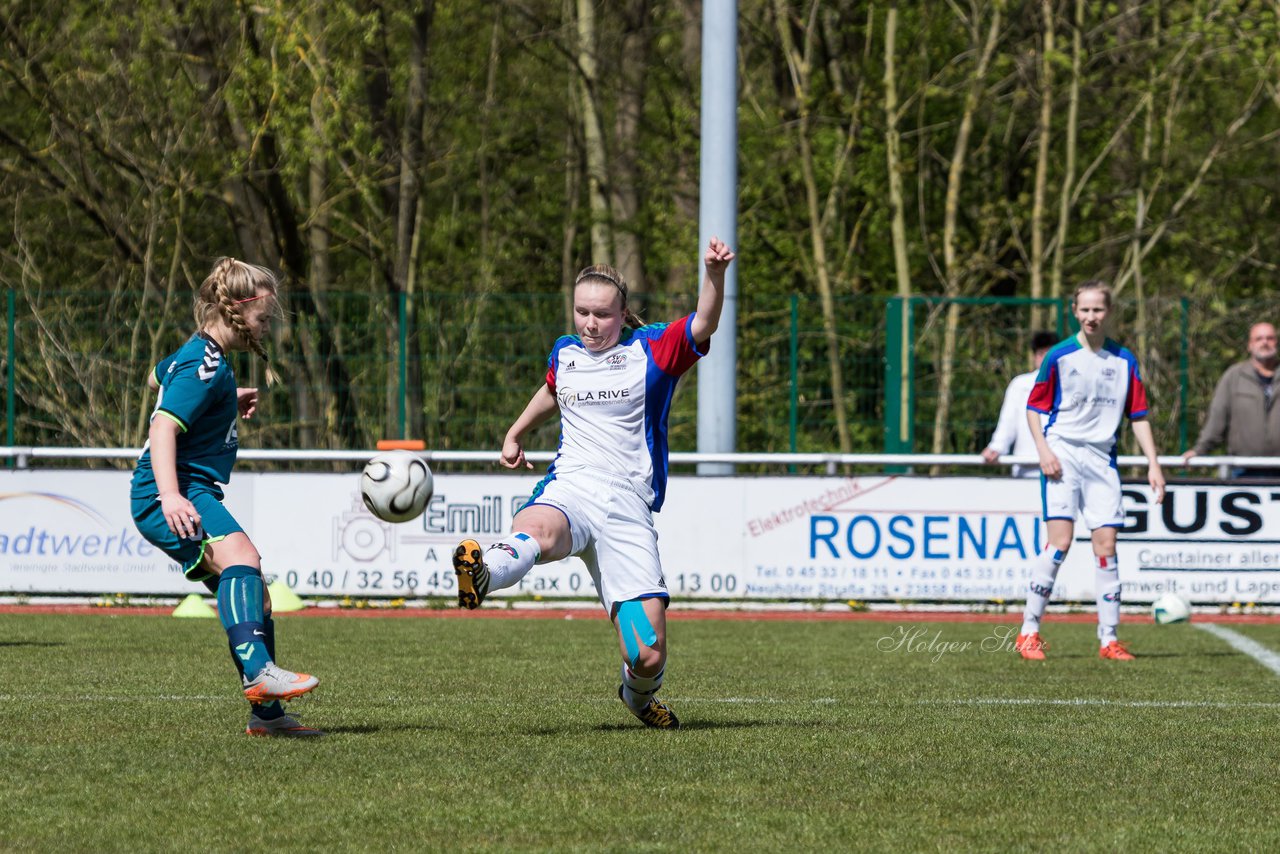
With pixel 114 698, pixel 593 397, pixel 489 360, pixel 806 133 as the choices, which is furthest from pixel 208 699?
pixel 806 133

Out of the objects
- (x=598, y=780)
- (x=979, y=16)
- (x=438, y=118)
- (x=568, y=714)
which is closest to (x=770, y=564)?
(x=568, y=714)

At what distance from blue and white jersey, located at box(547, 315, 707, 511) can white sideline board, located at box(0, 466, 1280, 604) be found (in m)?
6.64

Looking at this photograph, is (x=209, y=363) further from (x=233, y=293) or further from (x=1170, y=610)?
(x=1170, y=610)

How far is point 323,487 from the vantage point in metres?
13.3

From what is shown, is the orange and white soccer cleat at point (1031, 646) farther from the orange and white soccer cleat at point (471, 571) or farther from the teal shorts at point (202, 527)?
the teal shorts at point (202, 527)

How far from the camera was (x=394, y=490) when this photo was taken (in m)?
6.64

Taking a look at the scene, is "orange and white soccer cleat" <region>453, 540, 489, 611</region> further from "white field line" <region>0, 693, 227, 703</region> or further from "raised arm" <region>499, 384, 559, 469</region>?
"white field line" <region>0, 693, 227, 703</region>

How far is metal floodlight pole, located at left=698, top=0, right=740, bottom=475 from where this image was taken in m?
14.7

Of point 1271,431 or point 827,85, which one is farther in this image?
point 827,85

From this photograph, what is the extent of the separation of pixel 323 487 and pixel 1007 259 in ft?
38.5

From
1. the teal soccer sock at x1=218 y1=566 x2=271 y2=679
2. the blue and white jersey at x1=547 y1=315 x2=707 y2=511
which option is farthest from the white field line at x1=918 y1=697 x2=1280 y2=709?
the teal soccer sock at x1=218 y1=566 x2=271 y2=679

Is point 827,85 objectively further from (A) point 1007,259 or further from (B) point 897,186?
(A) point 1007,259

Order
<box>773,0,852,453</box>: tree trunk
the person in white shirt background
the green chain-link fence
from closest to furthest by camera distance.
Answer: the person in white shirt background → the green chain-link fence → <box>773,0,852,453</box>: tree trunk

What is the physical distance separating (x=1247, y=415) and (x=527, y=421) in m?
8.51
